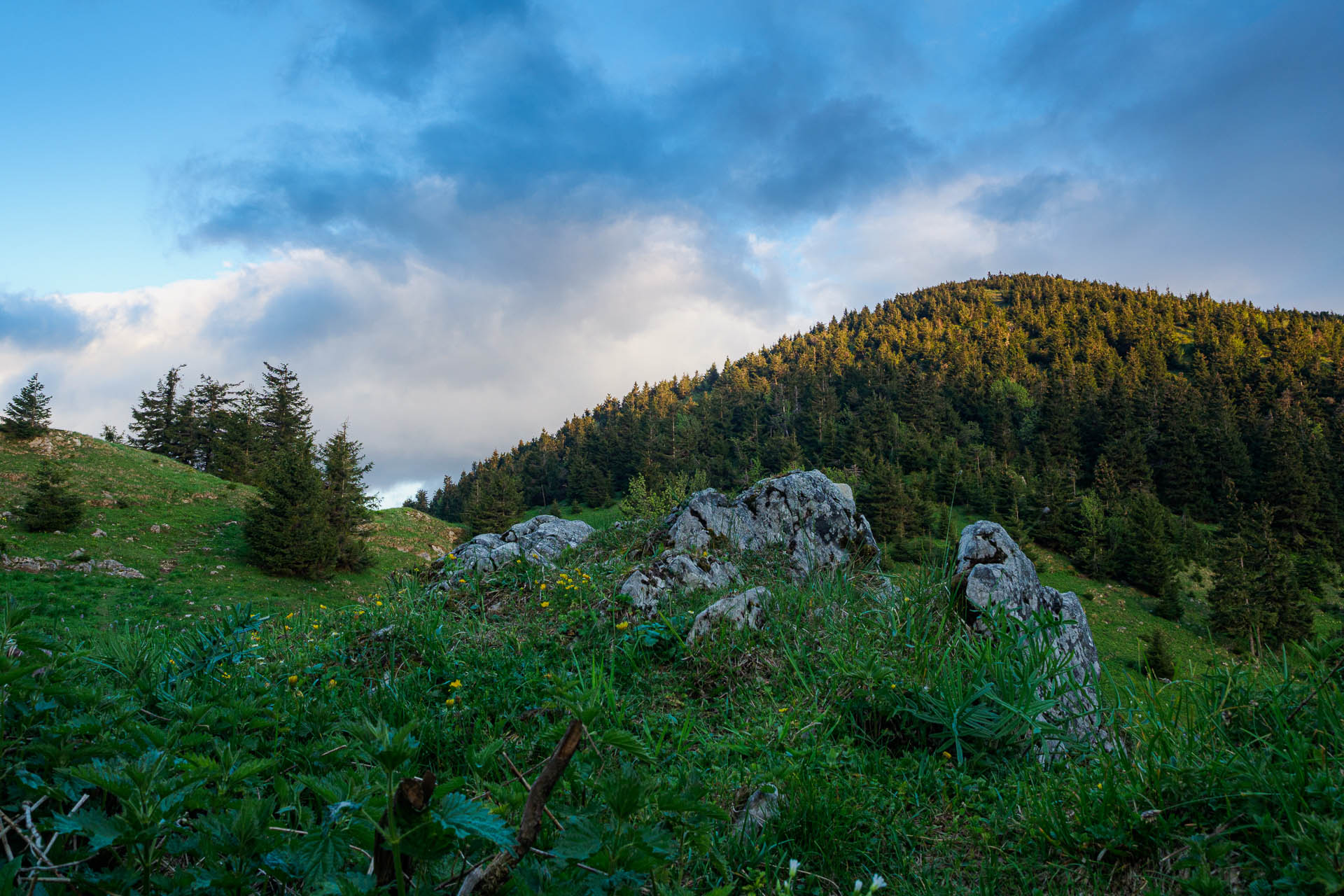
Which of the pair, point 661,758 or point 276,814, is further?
point 661,758

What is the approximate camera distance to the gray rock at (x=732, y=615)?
15.7ft

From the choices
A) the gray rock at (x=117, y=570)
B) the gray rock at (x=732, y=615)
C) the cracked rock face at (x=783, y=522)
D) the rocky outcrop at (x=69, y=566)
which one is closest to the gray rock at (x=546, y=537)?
the cracked rock face at (x=783, y=522)

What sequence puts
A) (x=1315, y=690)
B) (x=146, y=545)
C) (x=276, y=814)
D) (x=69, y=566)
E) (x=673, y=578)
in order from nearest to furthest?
(x=276, y=814)
(x=1315, y=690)
(x=673, y=578)
(x=69, y=566)
(x=146, y=545)

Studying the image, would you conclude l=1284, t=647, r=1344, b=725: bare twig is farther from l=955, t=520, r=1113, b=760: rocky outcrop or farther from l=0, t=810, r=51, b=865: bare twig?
l=0, t=810, r=51, b=865: bare twig

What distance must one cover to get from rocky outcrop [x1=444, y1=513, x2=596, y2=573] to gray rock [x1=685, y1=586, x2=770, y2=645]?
2545 millimetres

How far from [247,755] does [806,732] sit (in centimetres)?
278

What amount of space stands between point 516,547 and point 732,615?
3.67 m

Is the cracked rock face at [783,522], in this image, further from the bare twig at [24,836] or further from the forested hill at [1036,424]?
the bare twig at [24,836]

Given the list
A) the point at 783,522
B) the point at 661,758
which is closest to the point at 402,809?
the point at 661,758

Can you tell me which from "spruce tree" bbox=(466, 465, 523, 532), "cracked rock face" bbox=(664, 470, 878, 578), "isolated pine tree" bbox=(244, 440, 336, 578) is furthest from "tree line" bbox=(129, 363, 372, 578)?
"cracked rock face" bbox=(664, 470, 878, 578)

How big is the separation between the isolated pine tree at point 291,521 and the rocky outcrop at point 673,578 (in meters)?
29.8

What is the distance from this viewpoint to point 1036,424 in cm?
9125

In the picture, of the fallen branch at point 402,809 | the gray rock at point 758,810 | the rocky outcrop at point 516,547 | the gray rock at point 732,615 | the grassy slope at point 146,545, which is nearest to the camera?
the fallen branch at point 402,809

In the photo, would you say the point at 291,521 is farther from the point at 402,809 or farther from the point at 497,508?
the point at 402,809
